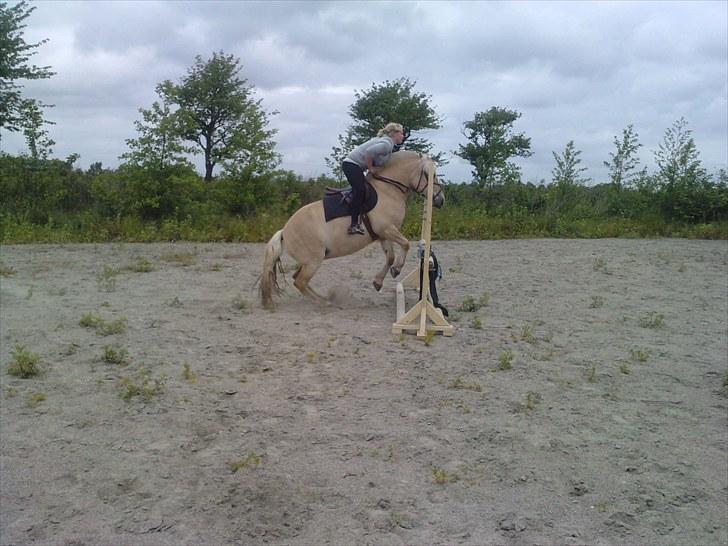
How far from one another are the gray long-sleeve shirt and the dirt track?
5.89 feet

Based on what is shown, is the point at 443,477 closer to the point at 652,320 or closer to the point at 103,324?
the point at 103,324

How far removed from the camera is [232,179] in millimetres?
17312

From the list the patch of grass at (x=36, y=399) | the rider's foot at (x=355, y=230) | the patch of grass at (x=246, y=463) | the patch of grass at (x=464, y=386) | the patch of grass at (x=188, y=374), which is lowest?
the patch of grass at (x=246, y=463)

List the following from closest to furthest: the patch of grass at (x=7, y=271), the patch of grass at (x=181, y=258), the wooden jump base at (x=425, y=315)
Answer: the wooden jump base at (x=425, y=315) < the patch of grass at (x=7, y=271) < the patch of grass at (x=181, y=258)

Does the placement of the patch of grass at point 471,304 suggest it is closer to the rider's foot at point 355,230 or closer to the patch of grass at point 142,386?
the rider's foot at point 355,230

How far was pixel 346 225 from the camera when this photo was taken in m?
8.34

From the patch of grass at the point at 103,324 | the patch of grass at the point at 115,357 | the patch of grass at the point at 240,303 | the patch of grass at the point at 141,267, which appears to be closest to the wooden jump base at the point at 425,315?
the patch of grass at the point at 240,303

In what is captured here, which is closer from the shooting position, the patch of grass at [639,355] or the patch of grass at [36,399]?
the patch of grass at [36,399]

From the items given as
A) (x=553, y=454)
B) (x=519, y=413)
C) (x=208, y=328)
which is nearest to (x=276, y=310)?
(x=208, y=328)

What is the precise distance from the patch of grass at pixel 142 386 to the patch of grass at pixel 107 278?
3801 millimetres

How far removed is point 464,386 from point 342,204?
3480 mm

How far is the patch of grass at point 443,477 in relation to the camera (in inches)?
164

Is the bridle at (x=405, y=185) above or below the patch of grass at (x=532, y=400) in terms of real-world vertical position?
above

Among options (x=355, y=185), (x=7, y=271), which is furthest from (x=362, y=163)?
(x=7, y=271)
